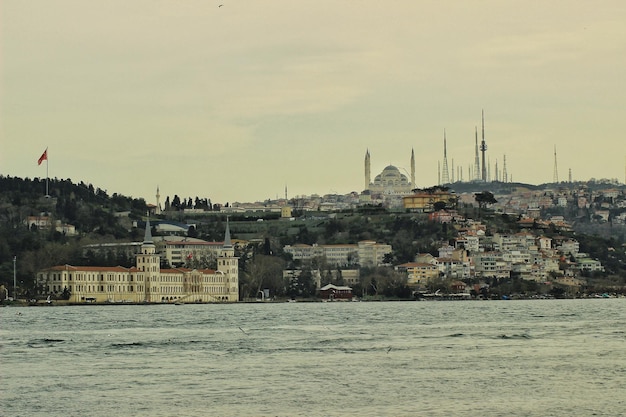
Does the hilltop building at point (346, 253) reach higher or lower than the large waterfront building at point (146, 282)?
higher

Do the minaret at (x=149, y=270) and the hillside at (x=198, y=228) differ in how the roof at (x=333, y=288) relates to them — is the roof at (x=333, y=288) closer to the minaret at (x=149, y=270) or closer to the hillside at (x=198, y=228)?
the hillside at (x=198, y=228)

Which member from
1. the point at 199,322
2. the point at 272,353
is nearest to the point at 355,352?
the point at 272,353

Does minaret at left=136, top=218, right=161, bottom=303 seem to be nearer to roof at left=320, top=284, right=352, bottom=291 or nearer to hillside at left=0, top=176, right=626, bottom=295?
hillside at left=0, top=176, right=626, bottom=295

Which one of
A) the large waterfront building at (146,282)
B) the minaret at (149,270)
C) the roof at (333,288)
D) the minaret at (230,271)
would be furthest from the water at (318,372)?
the roof at (333,288)

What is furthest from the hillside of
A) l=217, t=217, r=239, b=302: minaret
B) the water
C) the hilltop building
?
the water

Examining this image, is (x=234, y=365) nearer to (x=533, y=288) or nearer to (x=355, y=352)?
(x=355, y=352)
